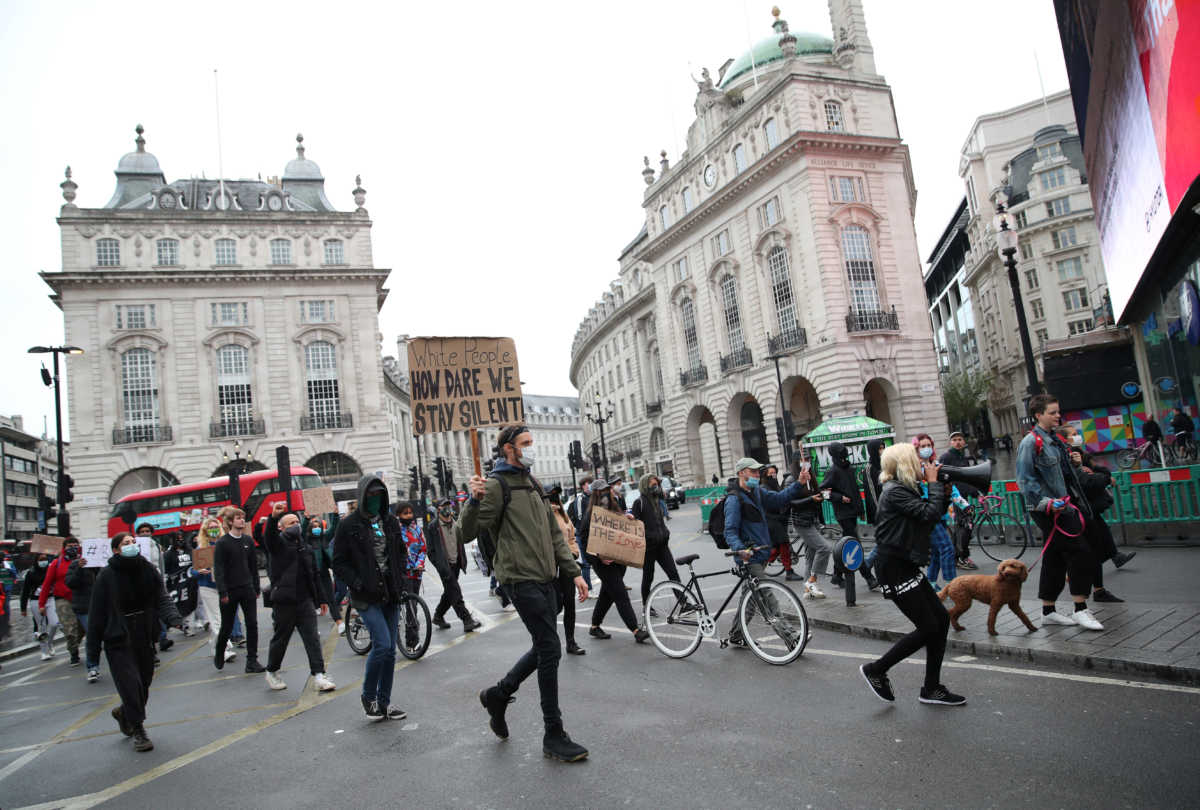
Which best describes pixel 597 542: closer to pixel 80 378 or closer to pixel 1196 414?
pixel 1196 414

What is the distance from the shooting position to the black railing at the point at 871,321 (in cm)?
3638

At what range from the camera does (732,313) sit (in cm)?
4238

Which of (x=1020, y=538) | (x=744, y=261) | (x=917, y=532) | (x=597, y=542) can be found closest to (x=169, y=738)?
(x=597, y=542)

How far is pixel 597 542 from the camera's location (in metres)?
8.30

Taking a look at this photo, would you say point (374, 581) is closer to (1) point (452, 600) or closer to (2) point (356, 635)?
(2) point (356, 635)

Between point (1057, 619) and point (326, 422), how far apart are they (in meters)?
46.2

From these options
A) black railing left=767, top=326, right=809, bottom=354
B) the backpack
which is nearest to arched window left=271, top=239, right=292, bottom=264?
black railing left=767, top=326, right=809, bottom=354

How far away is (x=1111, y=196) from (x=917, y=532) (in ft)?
49.8

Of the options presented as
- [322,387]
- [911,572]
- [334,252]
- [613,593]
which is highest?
[334,252]

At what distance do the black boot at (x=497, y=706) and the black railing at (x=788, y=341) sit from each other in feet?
112

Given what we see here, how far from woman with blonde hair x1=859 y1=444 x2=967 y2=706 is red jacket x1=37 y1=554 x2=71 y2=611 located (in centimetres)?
1204

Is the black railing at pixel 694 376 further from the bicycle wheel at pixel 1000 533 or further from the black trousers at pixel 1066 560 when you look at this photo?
the black trousers at pixel 1066 560

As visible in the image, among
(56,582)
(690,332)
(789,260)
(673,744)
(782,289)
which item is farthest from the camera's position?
(690,332)

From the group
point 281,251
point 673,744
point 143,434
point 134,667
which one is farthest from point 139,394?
point 673,744
